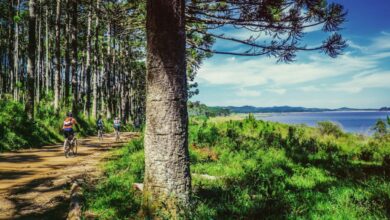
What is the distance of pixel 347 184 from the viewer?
24.9 feet

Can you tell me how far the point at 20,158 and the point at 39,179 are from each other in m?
4.40

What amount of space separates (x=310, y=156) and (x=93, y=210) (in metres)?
8.38

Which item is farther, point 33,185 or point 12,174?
point 12,174

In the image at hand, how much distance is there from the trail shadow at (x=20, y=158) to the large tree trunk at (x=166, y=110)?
923 centimetres

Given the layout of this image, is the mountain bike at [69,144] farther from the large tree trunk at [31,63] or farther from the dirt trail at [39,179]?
the large tree trunk at [31,63]

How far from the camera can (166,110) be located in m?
5.36

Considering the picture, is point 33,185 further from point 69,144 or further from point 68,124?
point 68,124

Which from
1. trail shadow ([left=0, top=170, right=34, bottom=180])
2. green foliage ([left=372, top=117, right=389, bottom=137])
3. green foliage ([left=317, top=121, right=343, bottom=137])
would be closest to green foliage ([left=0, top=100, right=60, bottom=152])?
trail shadow ([left=0, top=170, right=34, bottom=180])

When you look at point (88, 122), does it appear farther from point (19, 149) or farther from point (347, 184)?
point (347, 184)

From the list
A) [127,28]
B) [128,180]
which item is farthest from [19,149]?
[127,28]

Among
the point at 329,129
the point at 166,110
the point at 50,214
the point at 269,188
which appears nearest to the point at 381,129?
the point at 329,129

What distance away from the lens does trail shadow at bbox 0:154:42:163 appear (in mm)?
12718

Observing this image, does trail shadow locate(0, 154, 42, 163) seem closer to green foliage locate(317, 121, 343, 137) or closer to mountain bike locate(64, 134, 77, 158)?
mountain bike locate(64, 134, 77, 158)

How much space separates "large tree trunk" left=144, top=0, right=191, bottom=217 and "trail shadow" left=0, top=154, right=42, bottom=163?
9.23 metres
